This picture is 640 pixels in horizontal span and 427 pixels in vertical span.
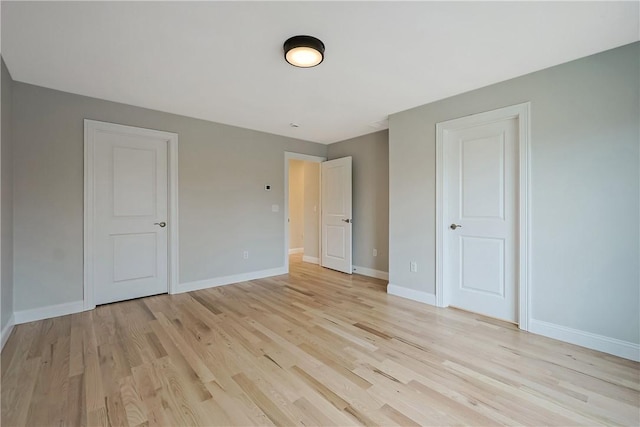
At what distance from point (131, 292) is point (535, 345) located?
4.35 meters

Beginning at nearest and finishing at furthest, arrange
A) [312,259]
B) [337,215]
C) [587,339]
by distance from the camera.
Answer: [587,339] → [337,215] → [312,259]

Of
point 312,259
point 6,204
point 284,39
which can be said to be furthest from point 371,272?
point 6,204

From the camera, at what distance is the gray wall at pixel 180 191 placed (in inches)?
112

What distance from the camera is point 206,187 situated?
4.05 meters

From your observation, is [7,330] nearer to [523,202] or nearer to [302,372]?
[302,372]

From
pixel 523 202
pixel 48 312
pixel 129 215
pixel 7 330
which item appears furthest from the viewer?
pixel 129 215

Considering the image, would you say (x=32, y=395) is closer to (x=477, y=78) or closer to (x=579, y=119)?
(x=477, y=78)

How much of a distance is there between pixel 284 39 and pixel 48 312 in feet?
11.7

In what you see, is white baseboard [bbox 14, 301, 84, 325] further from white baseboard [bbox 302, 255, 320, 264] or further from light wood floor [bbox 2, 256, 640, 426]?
white baseboard [bbox 302, 255, 320, 264]

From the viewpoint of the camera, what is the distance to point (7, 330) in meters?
2.49

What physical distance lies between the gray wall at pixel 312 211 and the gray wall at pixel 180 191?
0.67 metres

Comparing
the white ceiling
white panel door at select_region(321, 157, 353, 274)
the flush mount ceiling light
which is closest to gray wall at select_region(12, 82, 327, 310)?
the white ceiling

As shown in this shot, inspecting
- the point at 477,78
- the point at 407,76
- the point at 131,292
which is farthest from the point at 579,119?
the point at 131,292

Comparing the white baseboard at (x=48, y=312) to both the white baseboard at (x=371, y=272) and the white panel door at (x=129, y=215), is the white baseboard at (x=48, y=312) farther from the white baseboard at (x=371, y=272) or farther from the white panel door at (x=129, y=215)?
the white baseboard at (x=371, y=272)
